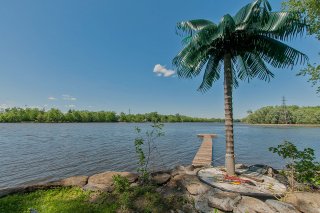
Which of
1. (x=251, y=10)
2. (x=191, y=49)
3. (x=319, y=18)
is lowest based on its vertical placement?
(x=191, y=49)

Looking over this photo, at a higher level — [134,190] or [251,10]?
[251,10]

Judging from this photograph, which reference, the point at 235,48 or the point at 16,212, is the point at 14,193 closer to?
the point at 16,212

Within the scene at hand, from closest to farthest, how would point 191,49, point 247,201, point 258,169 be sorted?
point 247,201 < point 191,49 < point 258,169

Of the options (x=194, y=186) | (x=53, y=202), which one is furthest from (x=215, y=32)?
(x=53, y=202)

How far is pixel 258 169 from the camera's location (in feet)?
22.9

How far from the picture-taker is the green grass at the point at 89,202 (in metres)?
4.51

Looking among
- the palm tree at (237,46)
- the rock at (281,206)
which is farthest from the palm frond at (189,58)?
the rock at (281,206)

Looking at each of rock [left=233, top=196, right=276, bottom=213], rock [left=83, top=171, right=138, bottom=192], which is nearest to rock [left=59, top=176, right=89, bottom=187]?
rock [left=83, top=171, right=138, bottom=192]

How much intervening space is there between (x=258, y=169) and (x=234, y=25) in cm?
522

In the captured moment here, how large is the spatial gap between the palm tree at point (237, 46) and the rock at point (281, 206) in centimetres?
177

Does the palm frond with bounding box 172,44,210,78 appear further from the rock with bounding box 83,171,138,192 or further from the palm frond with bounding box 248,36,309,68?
the rock with bounding box 83,171,138,192

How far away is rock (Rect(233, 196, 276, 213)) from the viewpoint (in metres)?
4.12

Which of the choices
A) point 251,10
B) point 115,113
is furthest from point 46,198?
point 115,113

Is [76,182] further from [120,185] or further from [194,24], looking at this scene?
[194,24]
